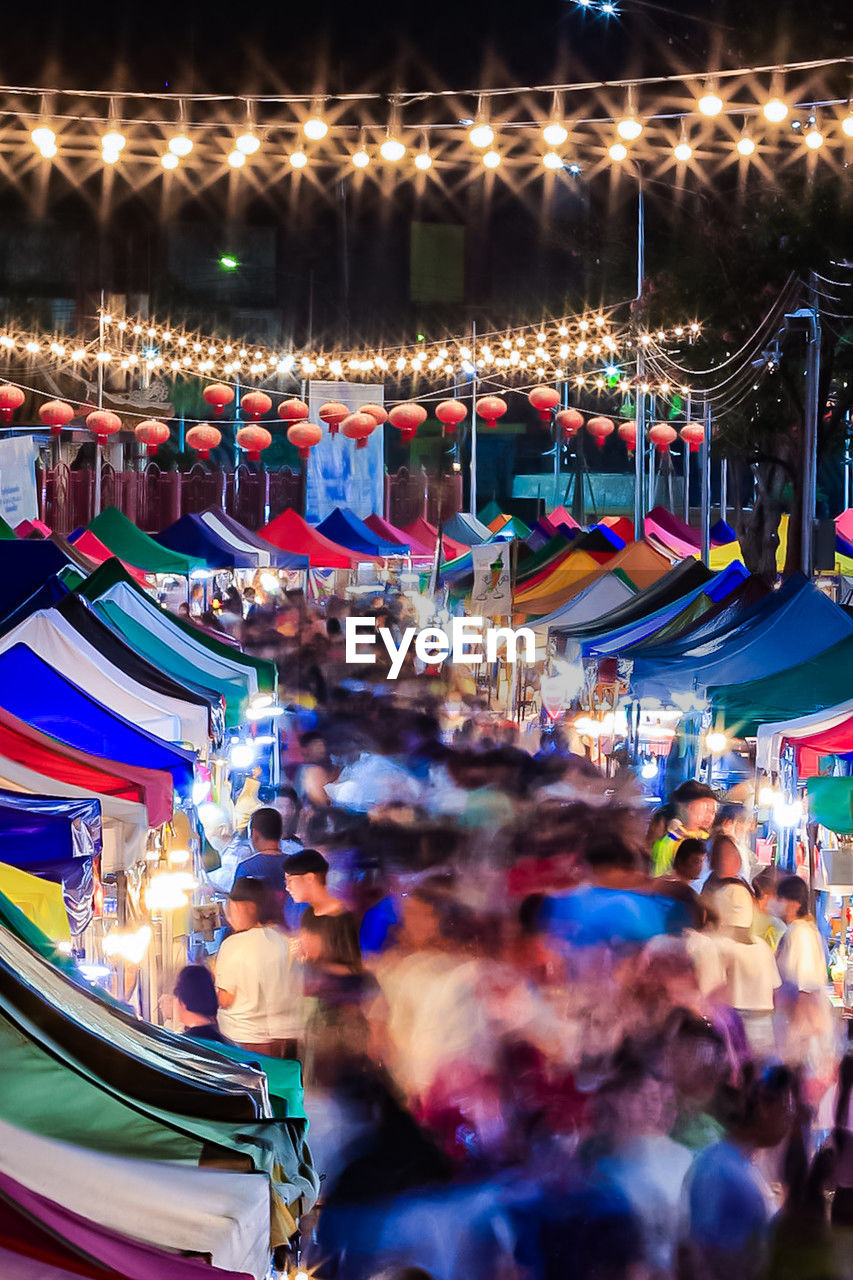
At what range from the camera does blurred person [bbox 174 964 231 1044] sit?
7.44 meters

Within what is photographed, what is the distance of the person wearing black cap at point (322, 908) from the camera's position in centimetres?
760

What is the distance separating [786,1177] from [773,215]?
18.9m

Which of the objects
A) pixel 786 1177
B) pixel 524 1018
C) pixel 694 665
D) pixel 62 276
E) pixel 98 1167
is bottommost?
pixel 786 1177

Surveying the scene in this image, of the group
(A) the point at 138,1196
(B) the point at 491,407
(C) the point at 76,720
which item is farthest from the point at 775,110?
(B) the point at 491,407

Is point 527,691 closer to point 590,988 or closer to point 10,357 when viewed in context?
point 590,988

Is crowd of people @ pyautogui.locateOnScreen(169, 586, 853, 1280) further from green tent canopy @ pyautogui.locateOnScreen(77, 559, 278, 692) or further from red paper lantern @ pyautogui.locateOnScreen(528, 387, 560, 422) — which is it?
red paper lantern @ pyautogui.locateOnScreen(528, 387, 560, 422)

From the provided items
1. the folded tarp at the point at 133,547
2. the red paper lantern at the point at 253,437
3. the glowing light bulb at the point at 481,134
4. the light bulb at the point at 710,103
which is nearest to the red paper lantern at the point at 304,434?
the red paper lantern at the point at 253,437

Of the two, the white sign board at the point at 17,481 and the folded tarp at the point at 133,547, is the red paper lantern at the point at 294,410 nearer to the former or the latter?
the folded tarp at the point at 133,547

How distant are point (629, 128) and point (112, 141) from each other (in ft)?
13.3

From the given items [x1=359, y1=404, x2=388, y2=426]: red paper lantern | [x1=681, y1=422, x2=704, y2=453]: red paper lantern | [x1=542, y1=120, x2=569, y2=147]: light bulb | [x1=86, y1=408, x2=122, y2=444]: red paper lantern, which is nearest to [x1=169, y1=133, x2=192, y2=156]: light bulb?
[x1=542, y1=120, x2=569, y2=147]: light bulb

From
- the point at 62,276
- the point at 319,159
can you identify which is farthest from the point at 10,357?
the point at 319,159

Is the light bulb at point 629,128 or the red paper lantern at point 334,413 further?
the red paper lantern at point 334,413

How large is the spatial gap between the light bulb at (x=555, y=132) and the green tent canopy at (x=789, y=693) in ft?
15.0

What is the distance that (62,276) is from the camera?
41312 millimetres
